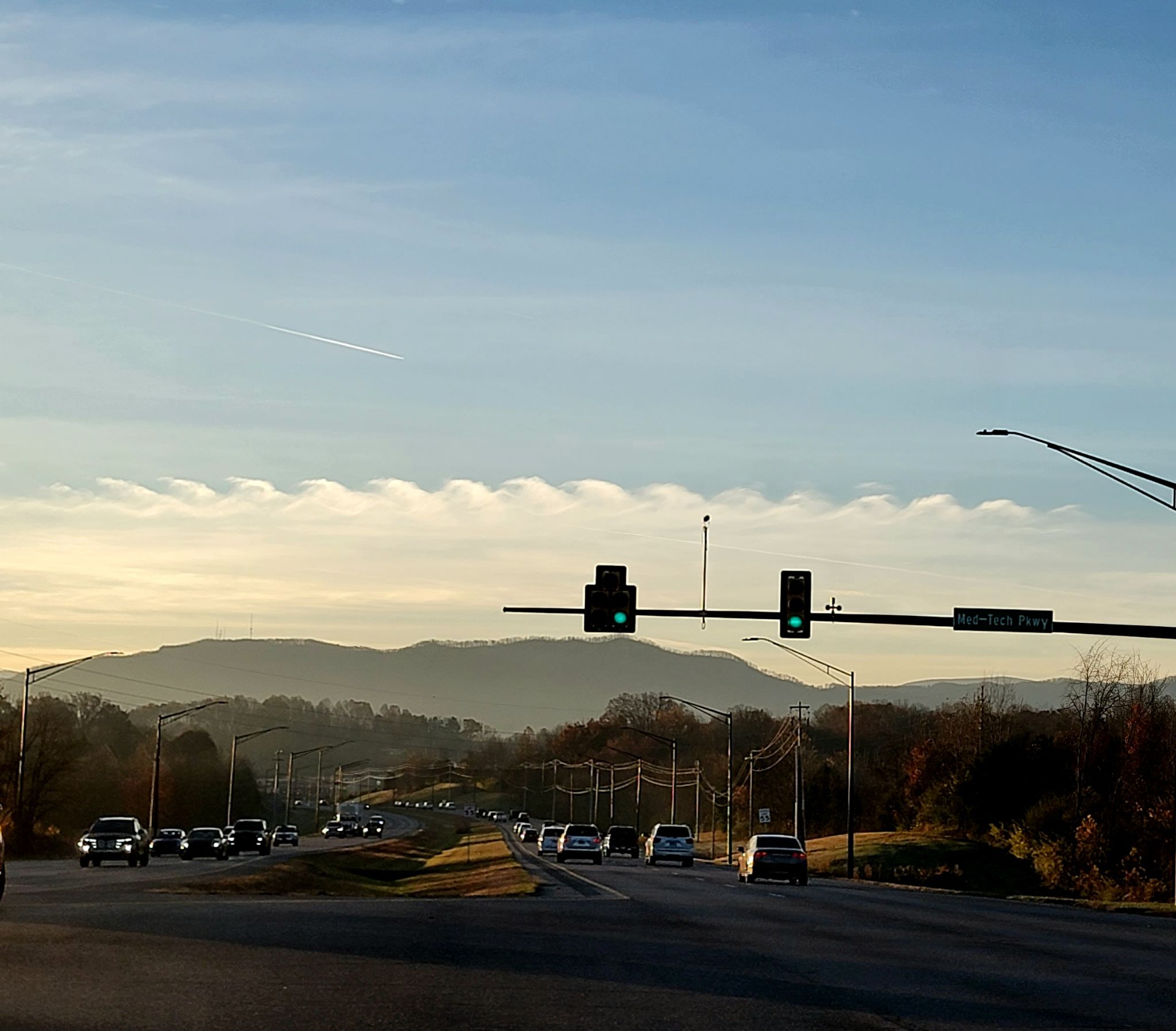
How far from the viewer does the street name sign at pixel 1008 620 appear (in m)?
39.4

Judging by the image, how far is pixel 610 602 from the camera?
124ft

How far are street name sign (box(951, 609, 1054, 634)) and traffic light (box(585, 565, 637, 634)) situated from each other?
24.9ft

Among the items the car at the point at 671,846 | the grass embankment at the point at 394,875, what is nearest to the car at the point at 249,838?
the grass embankment at the point at 394,875

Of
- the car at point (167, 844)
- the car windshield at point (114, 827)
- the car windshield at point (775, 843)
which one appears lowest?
the car at point (167, 844)

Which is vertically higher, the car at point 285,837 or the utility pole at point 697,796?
the utility pole at point 697,796

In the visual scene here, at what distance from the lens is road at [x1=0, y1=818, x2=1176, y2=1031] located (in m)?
15.5

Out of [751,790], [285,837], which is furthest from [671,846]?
[285,837]

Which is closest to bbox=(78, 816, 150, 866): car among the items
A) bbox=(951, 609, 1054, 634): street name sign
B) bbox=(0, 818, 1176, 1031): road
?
bbox=(0, 818, 1176, 1031): road

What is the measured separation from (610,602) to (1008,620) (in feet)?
30.6

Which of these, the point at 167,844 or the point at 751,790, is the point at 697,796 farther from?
the point at 167,844

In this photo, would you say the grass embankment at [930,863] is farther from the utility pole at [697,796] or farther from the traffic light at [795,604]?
the traffic light at [795,604]

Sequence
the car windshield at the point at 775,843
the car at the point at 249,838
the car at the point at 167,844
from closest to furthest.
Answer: the car windshield at the point at 775,843 < the car at the point at 167,844 < the car at the point at 249,838

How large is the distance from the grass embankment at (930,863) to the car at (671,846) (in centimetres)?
568

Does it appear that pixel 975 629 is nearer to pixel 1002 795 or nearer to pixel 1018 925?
pixel 1018 925
